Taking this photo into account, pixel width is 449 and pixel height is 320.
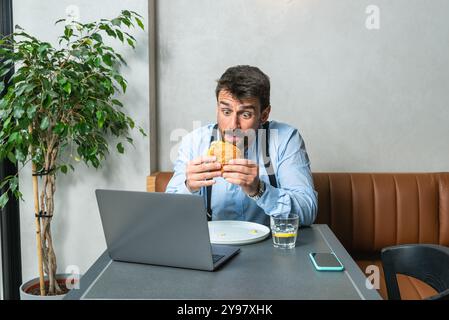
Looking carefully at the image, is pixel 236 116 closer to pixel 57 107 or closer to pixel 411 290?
pixel 57 107

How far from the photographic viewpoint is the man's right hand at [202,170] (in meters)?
1.43

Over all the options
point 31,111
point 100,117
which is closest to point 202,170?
point 100,117

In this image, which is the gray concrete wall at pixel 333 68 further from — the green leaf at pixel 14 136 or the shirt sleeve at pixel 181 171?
the green leaf at pixel 14 136

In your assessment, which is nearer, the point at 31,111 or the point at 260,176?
the point at 260,176

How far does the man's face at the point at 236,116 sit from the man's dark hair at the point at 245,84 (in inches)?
0.8

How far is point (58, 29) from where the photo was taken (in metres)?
2.45

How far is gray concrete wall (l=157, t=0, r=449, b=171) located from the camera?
2.56m

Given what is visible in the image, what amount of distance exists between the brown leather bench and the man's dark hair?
0.75 meters

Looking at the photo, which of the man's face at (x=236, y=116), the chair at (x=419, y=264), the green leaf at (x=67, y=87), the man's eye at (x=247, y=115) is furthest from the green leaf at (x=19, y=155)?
the chair at (x=419, y=264)

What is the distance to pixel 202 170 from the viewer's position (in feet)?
4.74

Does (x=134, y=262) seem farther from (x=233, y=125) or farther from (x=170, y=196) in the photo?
(x=233, y=125)

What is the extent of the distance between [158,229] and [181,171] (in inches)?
30.0

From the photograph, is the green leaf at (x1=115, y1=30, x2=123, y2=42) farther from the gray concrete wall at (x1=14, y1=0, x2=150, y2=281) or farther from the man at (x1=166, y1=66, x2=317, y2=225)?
the man at (x1=166, y1=66, x2=317, y2=225)
